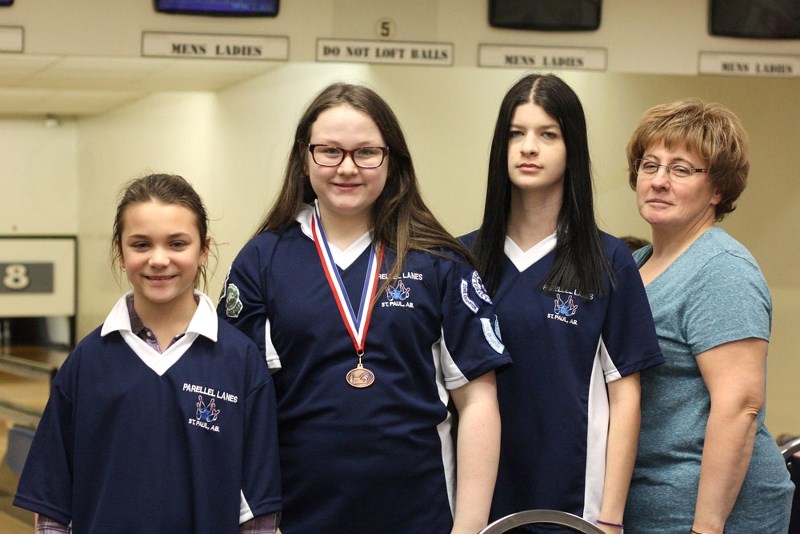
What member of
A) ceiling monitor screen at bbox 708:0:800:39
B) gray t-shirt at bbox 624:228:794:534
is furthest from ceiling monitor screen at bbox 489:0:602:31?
gray t-shirt at bbox 624:228:794:534

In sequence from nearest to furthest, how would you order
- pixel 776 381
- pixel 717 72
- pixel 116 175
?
pixel 717 72, pixel 776 381, pixel 116 175

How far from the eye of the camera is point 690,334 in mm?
1864

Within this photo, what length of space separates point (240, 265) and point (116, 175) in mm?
4798

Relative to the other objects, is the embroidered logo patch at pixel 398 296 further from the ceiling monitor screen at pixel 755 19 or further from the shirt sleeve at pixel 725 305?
the ceiling monitor screen at pixel 755 19

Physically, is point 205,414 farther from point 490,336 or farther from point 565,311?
point 565,311

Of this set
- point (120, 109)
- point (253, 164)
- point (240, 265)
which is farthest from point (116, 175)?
point (240, 265)

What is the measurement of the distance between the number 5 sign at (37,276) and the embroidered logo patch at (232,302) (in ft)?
13.9

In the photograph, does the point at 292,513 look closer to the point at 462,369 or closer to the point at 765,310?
the point at 462,369

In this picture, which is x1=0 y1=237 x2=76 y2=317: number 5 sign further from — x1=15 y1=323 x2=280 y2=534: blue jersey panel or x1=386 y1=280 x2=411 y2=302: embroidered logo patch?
x1=386 y1=280 x2=411 y2=302: embroidered logo patch

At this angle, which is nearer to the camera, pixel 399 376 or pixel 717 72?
pixel 399 376

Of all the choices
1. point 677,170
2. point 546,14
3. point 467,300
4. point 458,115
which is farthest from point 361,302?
point 458,115

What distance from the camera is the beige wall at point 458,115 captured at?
11.5 feet

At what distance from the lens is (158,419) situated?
63.5 inches

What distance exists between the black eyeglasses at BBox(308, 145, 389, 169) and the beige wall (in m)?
1.79
